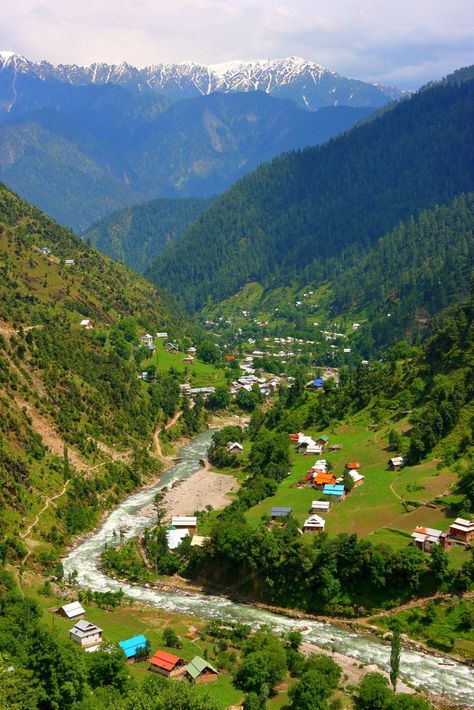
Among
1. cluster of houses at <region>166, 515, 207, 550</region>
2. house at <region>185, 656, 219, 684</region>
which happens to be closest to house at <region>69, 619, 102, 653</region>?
house at <region>185, 656, 219, 684</region>

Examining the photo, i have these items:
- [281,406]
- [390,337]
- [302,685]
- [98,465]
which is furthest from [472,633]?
[390,337]

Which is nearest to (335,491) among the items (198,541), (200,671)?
(198,541)

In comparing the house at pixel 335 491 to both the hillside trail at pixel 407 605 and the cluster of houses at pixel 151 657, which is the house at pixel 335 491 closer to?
the hillside trail at pixel 407 605

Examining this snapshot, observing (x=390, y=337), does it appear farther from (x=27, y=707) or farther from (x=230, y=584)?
(x=27, y=707)

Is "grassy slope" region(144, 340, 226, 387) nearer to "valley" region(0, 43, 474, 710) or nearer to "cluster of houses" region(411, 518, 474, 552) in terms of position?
"valley" region(0, 43, 474, 710)

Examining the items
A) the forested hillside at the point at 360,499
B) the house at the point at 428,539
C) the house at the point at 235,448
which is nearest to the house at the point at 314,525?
the forested hillside at the point at 360,499

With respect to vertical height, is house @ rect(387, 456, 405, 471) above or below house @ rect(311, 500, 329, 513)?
above
